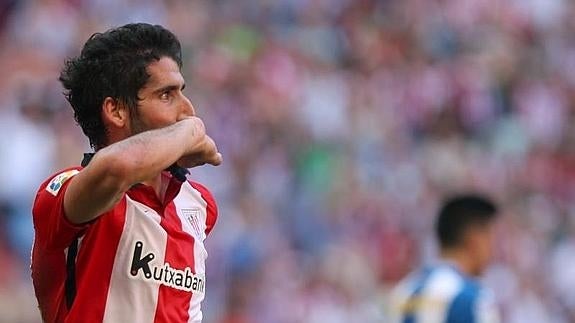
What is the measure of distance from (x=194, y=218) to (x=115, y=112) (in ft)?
1.61

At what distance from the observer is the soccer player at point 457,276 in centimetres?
691

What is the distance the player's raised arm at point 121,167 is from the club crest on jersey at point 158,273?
0.22m

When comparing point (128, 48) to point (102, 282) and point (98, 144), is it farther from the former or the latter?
point (102, 282)

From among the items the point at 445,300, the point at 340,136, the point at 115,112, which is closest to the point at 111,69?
the point at 115,112

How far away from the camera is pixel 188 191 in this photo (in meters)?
4.62

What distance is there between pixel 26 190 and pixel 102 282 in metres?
7.15

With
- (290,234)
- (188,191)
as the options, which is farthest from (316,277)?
(188,191)

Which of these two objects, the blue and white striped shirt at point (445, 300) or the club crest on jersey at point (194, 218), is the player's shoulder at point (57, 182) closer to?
the club crest on jersey at point (194, 218)

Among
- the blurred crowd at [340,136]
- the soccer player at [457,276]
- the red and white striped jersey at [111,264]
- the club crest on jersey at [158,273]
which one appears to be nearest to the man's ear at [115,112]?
the red and white striped jersey at [111,264]

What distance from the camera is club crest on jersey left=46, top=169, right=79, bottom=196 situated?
13.4ft

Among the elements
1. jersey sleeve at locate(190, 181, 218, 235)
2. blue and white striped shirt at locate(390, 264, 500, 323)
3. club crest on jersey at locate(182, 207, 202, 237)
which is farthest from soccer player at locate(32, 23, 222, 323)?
blue and white striped shirt at locate(390, 264, 500, 323)

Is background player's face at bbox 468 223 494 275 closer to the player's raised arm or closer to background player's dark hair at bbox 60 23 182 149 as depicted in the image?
background player's dark hair at bbox 60 23 182 149

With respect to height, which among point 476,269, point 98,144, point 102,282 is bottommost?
point 476,269

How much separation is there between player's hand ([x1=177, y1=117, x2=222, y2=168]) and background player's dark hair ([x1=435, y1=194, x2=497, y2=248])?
3.42 m
